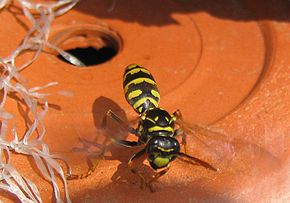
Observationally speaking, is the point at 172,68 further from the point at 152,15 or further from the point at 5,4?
the point at 5,4

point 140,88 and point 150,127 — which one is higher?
point 140,88

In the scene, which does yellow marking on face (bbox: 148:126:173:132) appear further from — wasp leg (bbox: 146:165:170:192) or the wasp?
wasp leg (bbox: 146:165:170:192)

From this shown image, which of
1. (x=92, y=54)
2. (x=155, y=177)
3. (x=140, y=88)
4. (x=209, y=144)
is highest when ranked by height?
(x=92, y=54)

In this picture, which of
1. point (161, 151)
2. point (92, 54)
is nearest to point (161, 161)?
point (161, 151)

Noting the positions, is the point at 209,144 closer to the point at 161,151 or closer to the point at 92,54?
the point at 161,151

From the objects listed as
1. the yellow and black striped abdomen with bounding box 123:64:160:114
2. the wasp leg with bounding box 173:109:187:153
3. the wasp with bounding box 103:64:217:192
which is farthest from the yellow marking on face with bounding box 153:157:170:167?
the yellow and black striped abdomen with bounding box 123:64:160:114

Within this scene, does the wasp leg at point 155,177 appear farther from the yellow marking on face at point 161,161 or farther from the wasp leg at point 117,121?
the wasp leg at point 117,121

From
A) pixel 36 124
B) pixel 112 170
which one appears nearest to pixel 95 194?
pixel 112 170
